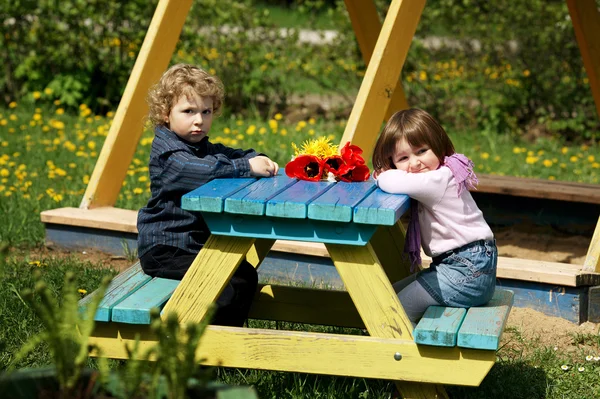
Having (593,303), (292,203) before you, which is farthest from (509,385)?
(292,203)

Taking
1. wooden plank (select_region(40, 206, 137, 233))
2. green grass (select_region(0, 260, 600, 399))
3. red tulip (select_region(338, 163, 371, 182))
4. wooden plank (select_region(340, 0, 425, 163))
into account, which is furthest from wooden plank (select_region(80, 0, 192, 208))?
red tulip (select_region(338, 163, 371, 182))

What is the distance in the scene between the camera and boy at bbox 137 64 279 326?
3.01 m

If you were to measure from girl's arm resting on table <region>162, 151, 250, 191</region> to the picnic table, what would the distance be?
0.13 metres

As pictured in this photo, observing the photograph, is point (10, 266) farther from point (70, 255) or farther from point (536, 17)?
point (536, 17)

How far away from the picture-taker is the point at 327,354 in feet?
8.84


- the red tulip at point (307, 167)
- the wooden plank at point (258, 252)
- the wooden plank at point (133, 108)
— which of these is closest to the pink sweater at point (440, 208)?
the red tulip at point (307, 167)

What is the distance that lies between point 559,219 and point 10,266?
2965 mm

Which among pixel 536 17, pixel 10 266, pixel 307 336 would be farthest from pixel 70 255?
pixel 536 17

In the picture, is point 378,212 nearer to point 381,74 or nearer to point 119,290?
point 119,290

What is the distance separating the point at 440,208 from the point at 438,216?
0.03m

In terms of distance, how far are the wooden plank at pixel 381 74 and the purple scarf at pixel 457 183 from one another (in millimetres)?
1141

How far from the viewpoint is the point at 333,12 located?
8.02 meters

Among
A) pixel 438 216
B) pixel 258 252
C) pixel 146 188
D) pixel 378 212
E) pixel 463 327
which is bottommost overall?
pixel 146 188

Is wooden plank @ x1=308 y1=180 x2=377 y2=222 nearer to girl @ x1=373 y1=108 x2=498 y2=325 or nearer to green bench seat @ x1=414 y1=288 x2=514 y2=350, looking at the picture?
girl @ x1=373 y1=108 x2=498 y2=325
